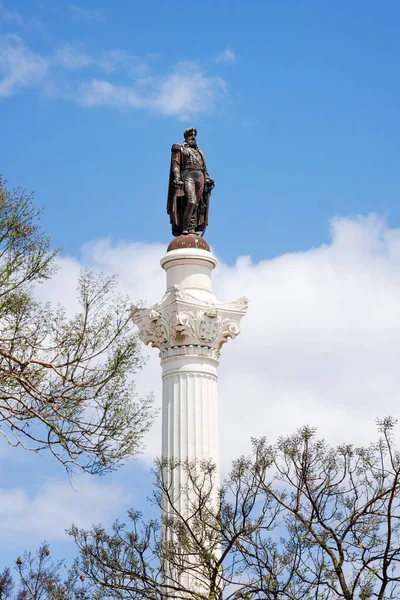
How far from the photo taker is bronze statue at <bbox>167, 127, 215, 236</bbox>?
24906 millimetres

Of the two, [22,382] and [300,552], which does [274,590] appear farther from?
[22,382]

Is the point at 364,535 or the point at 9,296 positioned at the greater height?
the point at 9,296

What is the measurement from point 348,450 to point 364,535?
152 cm

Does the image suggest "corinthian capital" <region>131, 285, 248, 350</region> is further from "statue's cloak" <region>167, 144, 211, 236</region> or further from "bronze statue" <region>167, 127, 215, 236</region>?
"statue's cloak" <region>167, 144, 211, 236</region>

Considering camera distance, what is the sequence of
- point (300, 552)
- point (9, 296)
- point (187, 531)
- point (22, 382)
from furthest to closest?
point (187, 531) < point (300, 552) < point (9, 296) < point (22, 382)

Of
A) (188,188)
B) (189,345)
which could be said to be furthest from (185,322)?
(188,188)

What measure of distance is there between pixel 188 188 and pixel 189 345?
14.1 ft

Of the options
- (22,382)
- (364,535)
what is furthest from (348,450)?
(22,382)

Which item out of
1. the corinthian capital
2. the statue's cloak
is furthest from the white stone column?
the statue's cloak

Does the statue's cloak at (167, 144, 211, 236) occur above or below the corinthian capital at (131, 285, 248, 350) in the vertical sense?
above

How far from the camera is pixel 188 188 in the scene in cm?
2494

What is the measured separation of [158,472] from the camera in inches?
850

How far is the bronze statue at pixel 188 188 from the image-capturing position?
81.7 feet

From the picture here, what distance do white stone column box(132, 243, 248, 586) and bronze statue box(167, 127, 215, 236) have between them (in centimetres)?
138
